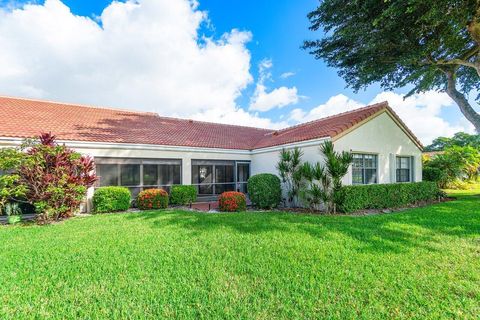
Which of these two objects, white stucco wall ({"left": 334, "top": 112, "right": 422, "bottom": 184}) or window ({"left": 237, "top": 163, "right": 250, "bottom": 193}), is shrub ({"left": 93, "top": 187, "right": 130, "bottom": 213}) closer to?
window ({"left": 237, "top": 163, "right": 250, "bottom": 193})

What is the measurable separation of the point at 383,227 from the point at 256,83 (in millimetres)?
16696

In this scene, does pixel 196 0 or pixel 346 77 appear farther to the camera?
pixel 346 77

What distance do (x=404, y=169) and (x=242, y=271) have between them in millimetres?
14930

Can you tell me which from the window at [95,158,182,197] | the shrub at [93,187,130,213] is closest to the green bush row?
the shrub at [93,187,130,213]

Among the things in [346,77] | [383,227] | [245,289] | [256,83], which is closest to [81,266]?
[245,289]

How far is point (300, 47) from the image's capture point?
13586 mm

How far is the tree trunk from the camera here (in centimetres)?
1259

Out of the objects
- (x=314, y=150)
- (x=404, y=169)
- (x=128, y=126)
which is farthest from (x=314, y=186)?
(x=128, y=126)

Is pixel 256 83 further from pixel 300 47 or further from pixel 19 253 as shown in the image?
pixel 19 253

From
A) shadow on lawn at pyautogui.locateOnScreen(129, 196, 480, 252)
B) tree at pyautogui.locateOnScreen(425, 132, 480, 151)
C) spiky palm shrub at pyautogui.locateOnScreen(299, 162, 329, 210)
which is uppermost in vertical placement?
tree at pyautogui.locateOnScreen(425, 132, 480, 151)

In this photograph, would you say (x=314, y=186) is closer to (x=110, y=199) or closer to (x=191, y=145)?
(x=191, y=145)

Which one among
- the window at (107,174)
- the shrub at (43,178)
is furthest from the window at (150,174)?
the shrub at (43,178)

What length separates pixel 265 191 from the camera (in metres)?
11.8

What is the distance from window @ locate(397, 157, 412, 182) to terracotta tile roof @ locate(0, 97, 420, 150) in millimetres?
4051
